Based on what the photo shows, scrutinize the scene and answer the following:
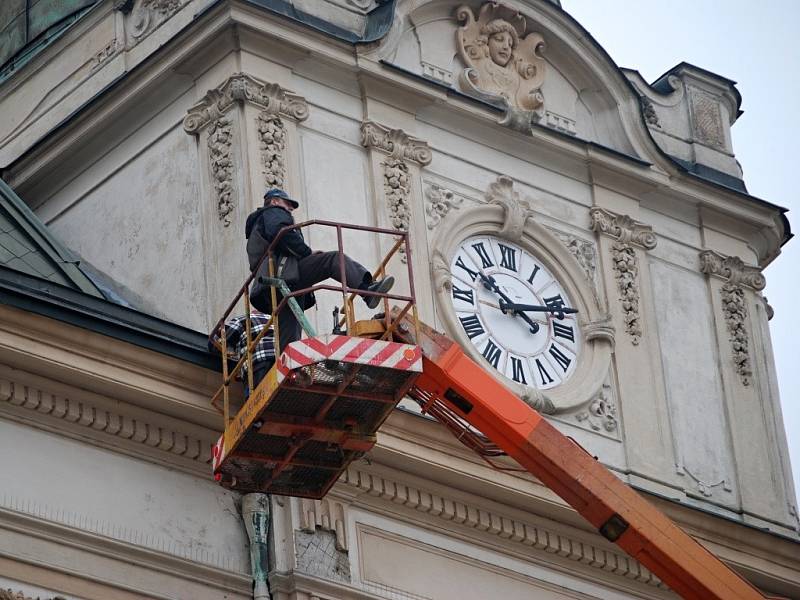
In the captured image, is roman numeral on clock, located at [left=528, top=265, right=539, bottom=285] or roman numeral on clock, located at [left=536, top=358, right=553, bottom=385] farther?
roman numeral on clock, located at [left=528, top=265, right=539, bottom=285]

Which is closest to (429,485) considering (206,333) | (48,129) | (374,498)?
(374,498)

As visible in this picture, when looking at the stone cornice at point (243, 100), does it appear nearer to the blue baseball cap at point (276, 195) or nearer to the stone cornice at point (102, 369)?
the blue baseball cap at point (276, 195)

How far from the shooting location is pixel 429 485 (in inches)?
912

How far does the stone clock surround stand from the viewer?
81.5 ft

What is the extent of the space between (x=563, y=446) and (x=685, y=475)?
4.15 m

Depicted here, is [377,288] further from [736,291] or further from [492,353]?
[736,291]

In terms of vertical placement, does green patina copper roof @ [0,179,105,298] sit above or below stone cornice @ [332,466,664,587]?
above

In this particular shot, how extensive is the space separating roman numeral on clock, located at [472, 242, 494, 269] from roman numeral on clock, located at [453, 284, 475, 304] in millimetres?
421

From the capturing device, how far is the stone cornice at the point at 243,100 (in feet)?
80.0

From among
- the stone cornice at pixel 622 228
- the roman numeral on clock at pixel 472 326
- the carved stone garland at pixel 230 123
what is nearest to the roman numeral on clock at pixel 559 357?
the roman numeral on clock at pixel 472 326

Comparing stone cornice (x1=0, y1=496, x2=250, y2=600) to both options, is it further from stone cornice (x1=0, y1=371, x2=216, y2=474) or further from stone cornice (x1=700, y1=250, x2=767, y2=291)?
stone cornice (x1=700, y1=250, x2=767, y2=291)

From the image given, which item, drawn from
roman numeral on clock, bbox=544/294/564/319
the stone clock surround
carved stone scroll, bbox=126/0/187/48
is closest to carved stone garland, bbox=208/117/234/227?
carved stone scroll, bbox=126/0/187/48

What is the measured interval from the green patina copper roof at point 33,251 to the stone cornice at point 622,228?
500 cm

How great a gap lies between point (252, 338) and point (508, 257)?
14.9ft
